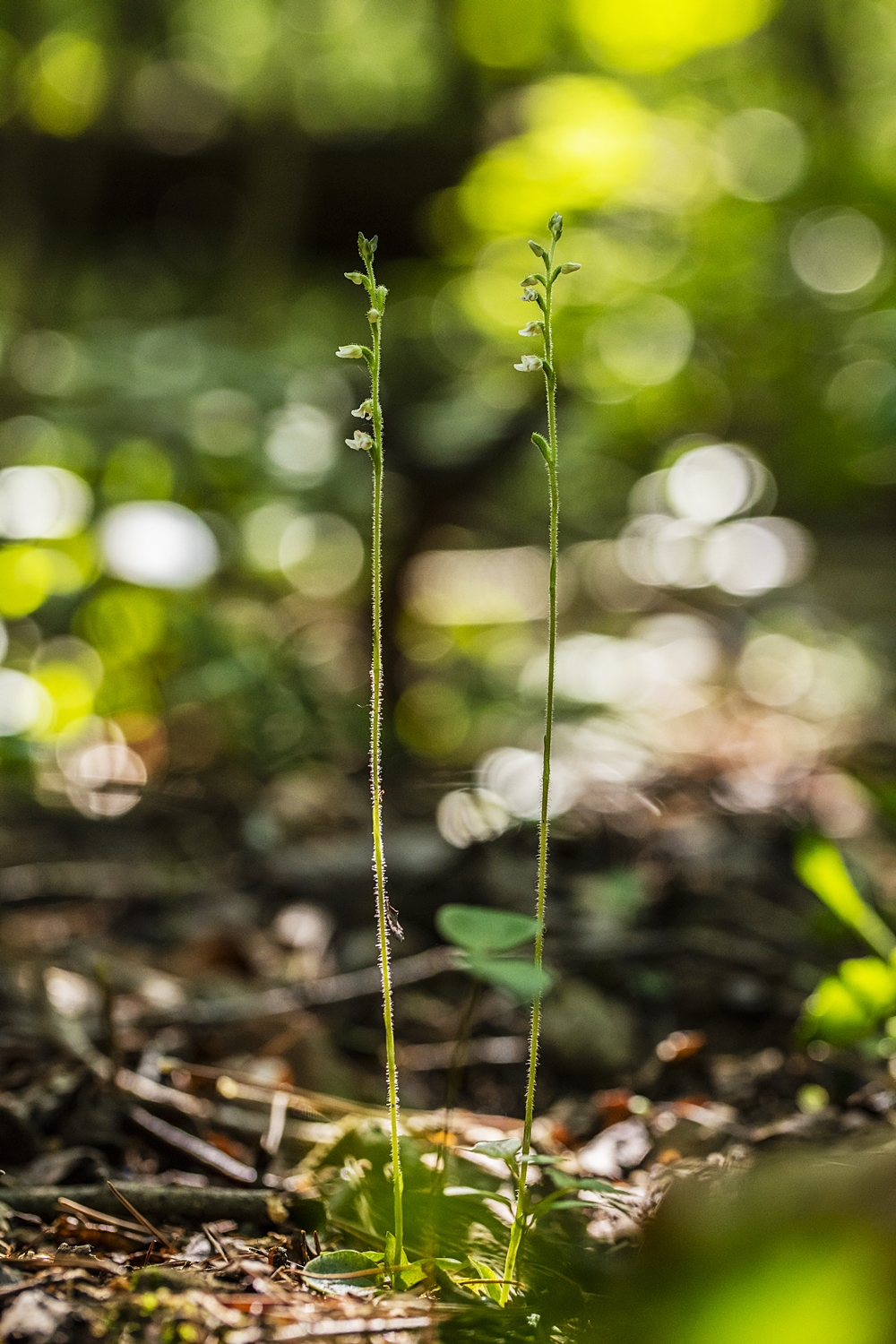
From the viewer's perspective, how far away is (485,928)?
1268 mm

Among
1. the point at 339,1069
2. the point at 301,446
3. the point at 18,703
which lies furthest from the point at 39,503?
the point at 339,1069

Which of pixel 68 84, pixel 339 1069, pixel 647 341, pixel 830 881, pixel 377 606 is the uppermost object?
pixel 68 84

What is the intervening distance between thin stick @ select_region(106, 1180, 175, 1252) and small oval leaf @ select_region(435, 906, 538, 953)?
521 mm

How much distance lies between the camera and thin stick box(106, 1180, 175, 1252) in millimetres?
1241

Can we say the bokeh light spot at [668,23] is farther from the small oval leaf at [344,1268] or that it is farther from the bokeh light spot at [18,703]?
the small oval leaf at [344,1268]

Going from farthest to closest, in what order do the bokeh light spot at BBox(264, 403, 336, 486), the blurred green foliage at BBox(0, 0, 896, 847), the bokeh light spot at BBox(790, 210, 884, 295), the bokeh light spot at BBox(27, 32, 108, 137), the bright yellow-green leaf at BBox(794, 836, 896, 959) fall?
the bokeh light spot at BBox(27, 32, 108, 137) < the bokeh light spot at BBox(790, 210, 884, 295) < the bokeh light spot at BBox(264, 403, 336, 486) < the blurred green foliage at BBox(0, 0, 896, 847) < the bright yellow-green leaf at BBox(794, 836, 896, 959)

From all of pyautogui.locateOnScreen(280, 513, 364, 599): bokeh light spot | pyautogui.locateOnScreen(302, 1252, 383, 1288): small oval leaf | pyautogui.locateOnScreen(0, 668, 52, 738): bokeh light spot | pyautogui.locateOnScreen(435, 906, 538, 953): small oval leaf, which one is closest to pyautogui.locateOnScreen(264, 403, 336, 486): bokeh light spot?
pyautogui.locateOnScreen(280, 513, 364, 599): bokeh light spot

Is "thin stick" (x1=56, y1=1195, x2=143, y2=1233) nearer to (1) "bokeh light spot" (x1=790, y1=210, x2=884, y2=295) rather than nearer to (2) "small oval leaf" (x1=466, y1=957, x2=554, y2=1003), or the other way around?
(2) "small oval leaf" (x1=466, y1=957, x2=554, y2=1003)

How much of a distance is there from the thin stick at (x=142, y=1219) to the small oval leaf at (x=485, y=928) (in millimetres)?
521

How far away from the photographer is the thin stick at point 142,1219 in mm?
1241

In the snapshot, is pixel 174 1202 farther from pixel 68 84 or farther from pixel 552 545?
pixel 68 84

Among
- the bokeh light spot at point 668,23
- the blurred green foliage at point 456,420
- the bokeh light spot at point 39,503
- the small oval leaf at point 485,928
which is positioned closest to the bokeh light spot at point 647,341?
the blurred green foliage at point 456,420

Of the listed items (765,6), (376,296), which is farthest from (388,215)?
(376,296)

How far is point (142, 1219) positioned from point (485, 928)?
582 mm
